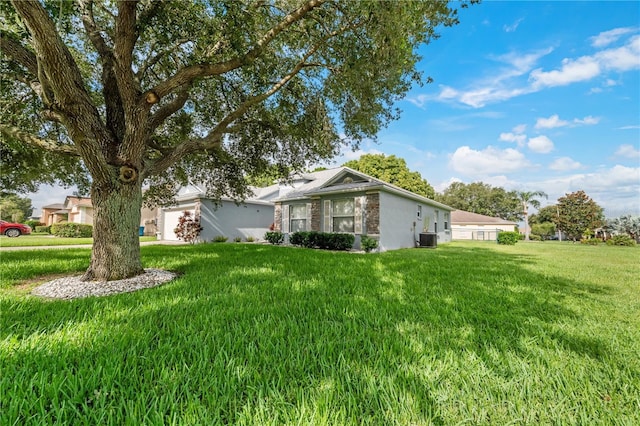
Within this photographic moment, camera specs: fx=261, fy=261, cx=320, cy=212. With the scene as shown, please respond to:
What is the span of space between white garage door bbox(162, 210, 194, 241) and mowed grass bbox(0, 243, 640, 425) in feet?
48.9

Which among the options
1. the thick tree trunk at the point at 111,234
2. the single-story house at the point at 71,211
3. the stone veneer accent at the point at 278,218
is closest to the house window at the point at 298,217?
the stone veneer accent at the point at 278,218

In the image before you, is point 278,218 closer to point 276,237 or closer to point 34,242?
point 276,237

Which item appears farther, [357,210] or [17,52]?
[357,210]

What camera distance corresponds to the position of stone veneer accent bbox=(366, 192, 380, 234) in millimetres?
11719

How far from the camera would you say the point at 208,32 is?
16.1ft

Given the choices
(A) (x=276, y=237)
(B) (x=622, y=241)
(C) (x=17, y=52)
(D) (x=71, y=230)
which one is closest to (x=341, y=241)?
(A) (x=276, y=237)

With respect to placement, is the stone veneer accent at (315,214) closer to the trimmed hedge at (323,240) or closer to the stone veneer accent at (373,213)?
the trimmed hedge at (323,240)

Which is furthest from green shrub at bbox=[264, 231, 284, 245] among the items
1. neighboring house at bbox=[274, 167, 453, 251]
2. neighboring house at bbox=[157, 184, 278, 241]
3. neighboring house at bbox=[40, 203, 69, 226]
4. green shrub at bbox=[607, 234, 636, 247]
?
neighboring house at bbox=[40, 203, 69, 226]

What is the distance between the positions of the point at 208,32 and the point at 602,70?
1271cm

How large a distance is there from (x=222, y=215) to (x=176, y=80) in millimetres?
12809

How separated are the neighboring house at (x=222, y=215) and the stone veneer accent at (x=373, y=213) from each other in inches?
288

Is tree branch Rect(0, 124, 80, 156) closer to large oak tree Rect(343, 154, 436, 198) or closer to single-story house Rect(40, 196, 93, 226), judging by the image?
single-story house Rect(40, 196, 93, 226)

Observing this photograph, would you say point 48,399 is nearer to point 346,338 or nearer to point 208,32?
point 346,338

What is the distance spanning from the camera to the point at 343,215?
13180 millimetres
